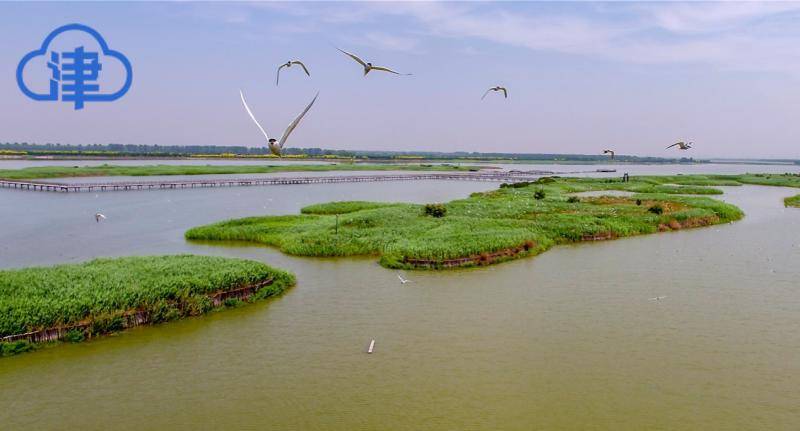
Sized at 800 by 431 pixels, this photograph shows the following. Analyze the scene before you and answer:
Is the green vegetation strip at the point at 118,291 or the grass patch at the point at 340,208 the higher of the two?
the grass patch at the point at 340,208

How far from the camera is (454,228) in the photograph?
32.6 meters

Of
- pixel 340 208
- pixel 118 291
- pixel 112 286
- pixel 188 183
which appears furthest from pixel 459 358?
pixel 188 183

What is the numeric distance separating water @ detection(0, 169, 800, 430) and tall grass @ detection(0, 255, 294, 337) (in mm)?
966

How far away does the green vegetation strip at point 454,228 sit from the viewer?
91.9 ft

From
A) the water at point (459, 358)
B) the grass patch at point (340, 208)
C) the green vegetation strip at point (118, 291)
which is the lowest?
the water at point (459, 358)

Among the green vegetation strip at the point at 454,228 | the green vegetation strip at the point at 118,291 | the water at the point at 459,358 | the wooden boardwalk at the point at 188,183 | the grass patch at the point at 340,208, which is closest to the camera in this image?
the water at the point at 459,358

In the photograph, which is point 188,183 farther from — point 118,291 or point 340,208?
point 118,291

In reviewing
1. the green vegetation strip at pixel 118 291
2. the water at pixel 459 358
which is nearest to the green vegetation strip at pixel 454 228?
the water at pixel 459 358

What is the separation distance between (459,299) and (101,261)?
14.4m

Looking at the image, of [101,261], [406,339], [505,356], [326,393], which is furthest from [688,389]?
[101,261]

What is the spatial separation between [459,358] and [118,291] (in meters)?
11.0

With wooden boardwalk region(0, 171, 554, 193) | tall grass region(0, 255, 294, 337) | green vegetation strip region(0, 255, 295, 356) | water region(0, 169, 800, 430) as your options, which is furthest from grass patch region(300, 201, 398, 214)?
wooden boardwalk region(0, 171, 554, 193)

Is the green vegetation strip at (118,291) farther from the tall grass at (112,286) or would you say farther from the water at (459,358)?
the water at (459,358)

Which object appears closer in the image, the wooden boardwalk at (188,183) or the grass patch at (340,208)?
the grass patch at (340,208)
